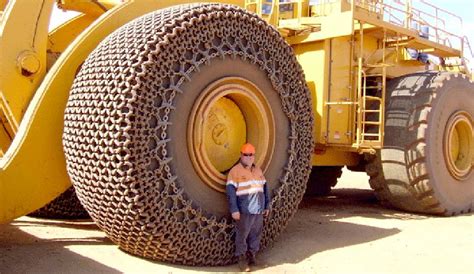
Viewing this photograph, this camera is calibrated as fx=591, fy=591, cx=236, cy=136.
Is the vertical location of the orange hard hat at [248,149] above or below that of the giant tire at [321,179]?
above

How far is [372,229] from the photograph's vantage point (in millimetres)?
6352

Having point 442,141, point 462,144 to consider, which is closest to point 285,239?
point 442,141

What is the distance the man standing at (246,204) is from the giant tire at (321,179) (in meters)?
4.49

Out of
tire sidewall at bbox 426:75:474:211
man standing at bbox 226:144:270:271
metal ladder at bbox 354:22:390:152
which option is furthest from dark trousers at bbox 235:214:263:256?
tire sidewall at bbox 426:75:474:211

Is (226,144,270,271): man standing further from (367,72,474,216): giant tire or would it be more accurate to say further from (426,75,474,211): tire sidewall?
(426,75,474,211): tire sidewall

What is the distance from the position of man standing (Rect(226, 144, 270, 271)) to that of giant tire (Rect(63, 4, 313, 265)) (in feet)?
0.36

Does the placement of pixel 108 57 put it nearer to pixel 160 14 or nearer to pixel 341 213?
pixel 160 14

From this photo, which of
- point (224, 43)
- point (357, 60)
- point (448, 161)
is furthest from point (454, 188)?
point (224, 43)

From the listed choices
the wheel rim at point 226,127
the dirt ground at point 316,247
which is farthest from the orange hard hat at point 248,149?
the dirt ground at point 316,247

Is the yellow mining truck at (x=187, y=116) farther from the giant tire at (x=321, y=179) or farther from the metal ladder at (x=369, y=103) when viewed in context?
the giant tire at (x=321, y=179)

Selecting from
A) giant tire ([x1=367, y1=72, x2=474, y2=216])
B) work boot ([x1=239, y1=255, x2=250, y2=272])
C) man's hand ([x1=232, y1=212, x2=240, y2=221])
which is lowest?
work boot ([x1=239, y1=255, x2=250, y2=272])

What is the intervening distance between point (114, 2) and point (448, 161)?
4.50 meters

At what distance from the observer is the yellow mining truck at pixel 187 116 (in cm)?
426

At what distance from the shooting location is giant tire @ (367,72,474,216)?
23.2ft
